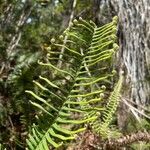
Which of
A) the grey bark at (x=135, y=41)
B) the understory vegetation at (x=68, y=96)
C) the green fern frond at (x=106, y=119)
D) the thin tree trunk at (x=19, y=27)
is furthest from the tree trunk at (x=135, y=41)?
the green fern frond at (x=106, y=119)

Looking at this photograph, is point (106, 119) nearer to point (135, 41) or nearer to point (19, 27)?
point (135, 41)

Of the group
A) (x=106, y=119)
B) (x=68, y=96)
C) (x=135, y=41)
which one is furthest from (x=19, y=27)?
(x=68, y=96)

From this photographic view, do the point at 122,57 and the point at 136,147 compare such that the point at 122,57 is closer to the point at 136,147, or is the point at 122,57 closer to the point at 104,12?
the point at 104,12

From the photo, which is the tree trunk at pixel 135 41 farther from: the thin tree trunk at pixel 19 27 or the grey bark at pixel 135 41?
the thin tree trunk at pixel 19 27

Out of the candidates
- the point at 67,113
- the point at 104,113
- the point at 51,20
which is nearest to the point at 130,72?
the point at 104,113

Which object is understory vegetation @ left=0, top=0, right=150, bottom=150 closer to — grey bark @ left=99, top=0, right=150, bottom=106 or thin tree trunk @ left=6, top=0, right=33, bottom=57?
thin tree trunk @ left=6, top=0, right=33, bottom=57

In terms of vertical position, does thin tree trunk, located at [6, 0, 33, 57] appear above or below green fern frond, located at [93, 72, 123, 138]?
above

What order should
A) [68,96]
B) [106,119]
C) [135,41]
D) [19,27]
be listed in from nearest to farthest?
[68,96] → [106,119] → [135,41] → [19,27]

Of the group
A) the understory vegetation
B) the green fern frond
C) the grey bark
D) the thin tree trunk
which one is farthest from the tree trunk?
the green fern frond

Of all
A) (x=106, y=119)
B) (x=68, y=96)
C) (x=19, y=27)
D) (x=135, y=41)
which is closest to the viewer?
(x=68, y=96)
